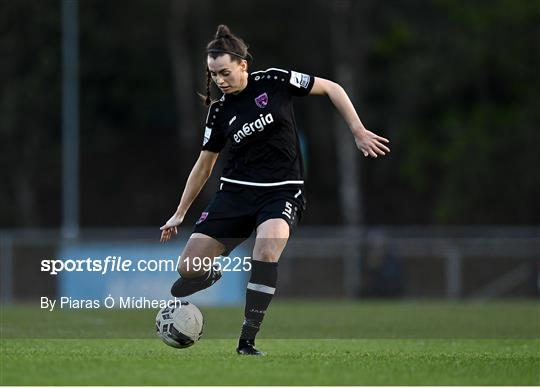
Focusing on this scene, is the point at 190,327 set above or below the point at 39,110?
above

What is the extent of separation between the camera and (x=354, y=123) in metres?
8.66

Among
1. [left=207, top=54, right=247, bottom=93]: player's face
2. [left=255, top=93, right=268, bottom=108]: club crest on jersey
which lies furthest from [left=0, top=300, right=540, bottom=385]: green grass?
[left=207, top=54, right=247, bottom=93]: player's face

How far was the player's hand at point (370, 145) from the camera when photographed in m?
8.51

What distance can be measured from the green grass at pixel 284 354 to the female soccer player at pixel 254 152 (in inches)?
30.1

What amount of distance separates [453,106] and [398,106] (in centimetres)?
210

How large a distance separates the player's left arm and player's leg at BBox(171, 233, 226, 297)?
1272 millimetres

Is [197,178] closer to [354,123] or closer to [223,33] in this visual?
[223,33]

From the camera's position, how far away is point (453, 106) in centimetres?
3719

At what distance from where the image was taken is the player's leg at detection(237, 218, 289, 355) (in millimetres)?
8391

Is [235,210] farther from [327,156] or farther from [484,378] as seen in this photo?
[327,156]

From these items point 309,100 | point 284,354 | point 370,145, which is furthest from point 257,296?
point 309,100

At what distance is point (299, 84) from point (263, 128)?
453mm

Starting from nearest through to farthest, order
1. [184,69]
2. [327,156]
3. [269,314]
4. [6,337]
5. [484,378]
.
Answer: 1. [484,378]
2. [6,337]
3. [269,314]
4. [184,69]
5. [327,156]

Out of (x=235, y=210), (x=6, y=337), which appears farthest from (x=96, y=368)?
(x=6, y=337)
